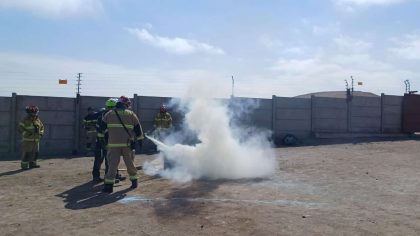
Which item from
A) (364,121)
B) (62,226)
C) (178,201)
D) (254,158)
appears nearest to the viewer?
(62,226)

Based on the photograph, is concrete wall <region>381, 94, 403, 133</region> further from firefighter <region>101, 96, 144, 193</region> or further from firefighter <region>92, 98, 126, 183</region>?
firefighter <region>101, 96, 144, 193</region>

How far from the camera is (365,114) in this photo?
23.6m

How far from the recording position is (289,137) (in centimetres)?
2112

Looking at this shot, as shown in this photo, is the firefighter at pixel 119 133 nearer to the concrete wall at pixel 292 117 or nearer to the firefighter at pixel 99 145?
the firefighter at pixel 99 145

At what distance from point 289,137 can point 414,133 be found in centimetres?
857

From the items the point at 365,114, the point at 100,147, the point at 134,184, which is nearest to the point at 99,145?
Answer: the point at 100,147

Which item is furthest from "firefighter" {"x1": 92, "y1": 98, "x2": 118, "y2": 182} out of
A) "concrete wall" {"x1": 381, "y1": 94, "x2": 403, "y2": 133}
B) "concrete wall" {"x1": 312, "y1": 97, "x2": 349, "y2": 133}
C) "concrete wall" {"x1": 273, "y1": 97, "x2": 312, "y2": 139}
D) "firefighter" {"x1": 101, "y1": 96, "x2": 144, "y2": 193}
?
"concrete wall" {"x1": 381, "y1": 94, "x2": 403, "y2": 133}

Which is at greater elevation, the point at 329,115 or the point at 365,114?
the point at 365,114

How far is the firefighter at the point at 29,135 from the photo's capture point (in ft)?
44.1

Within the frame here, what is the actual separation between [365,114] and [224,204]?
58.8 ft

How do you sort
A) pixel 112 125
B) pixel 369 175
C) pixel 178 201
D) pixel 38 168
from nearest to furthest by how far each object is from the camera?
pixel 178 201 → pixel 112 125 → pixel 369 175 → pixel 38 168

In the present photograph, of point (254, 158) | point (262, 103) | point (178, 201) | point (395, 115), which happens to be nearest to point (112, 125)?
point (178, 201)

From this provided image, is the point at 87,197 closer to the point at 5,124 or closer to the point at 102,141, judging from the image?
the point at 102,141

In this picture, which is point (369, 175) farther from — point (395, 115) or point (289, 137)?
point (395, 115)
